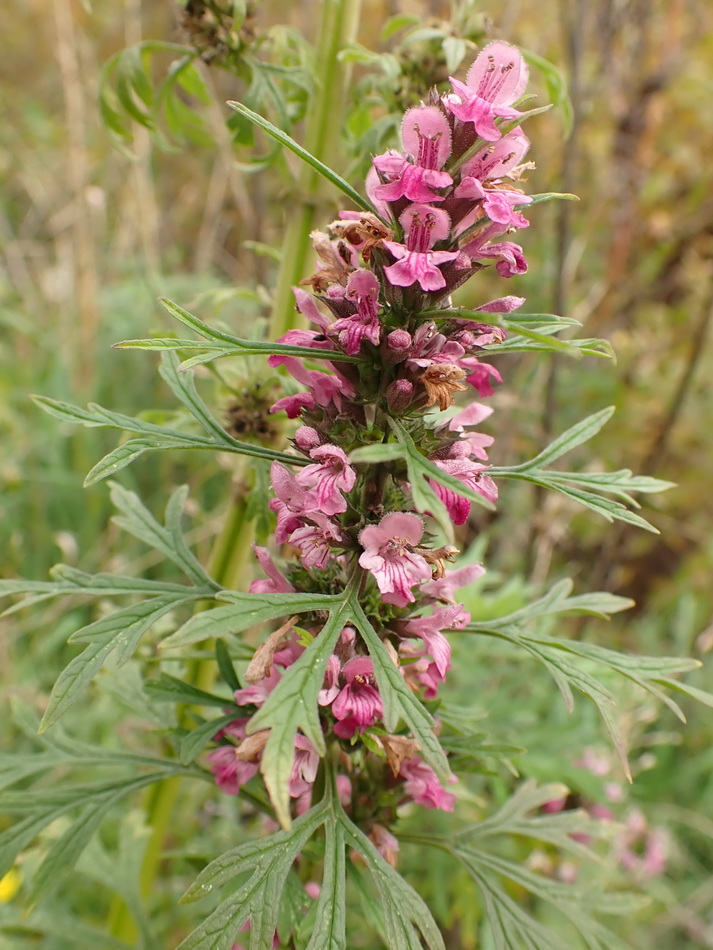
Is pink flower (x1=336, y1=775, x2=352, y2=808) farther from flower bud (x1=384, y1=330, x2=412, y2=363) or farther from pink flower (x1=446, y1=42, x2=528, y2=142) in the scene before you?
pink flower (x1=446, y1=42, x2=528, y2=142)

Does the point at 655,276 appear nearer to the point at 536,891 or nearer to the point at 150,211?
the point at 150,211

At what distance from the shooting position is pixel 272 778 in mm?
639

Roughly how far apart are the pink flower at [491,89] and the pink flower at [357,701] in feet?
1.86

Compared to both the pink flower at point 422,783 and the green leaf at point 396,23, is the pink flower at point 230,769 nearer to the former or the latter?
the pink flower at point 422,783

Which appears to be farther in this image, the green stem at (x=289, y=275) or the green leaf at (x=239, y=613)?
the green stem at (x=289, y=275)

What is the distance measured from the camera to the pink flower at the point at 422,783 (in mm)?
992

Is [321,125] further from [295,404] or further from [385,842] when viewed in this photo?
[385,842]

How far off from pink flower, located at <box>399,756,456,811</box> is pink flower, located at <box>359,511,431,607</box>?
28 centimetres

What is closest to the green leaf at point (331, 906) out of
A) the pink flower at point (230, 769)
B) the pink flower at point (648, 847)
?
the pink flower at point (230, 769)

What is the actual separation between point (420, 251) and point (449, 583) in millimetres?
419

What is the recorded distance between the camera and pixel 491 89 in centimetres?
80

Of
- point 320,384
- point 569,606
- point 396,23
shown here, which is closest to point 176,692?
point 320,384

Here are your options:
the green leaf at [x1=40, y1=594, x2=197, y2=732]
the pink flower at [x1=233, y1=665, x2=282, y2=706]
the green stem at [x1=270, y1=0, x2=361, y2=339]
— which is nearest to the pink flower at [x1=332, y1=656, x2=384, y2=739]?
the pink flower at [x1=233, y1=665, x2=282, y2=706]

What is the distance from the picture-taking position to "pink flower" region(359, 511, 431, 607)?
813mm
